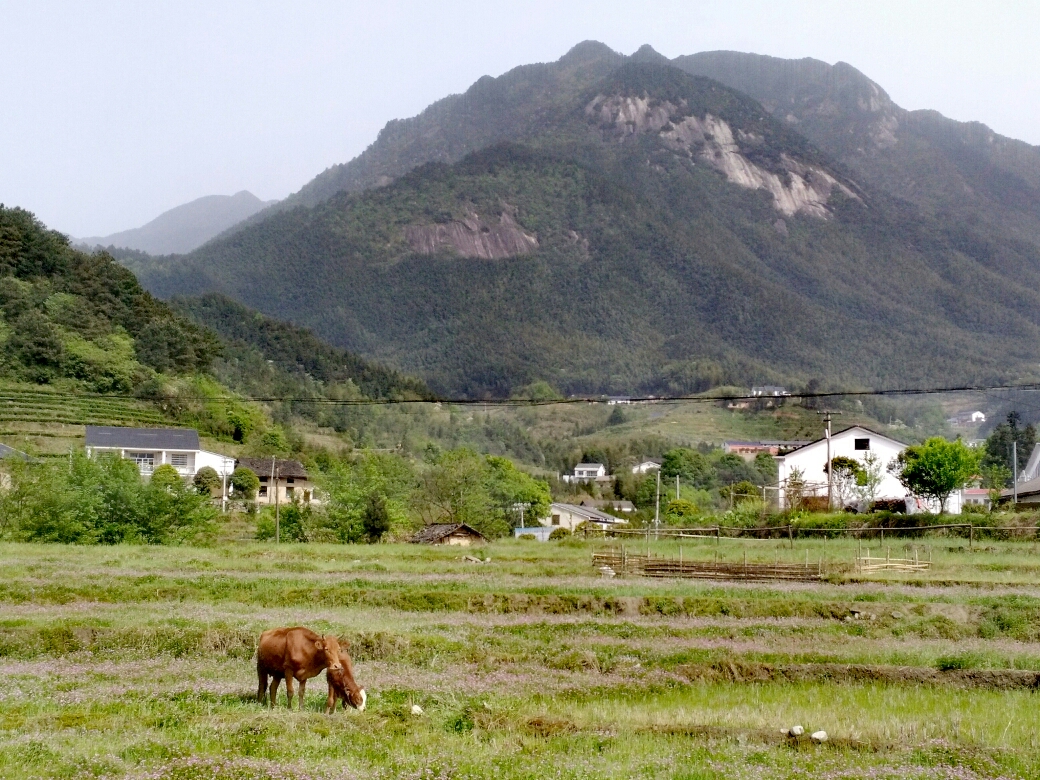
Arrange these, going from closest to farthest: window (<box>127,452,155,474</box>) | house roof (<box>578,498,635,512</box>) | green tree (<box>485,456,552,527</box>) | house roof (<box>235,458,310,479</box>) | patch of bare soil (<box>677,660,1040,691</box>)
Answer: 1. patch of bare soil (<box>677,660,1040,691</box>)
2. window (<box>127,452,155,474</box>)
3. house roof (<box>235,458,310,479</box>)
4. green tree (<box>485,456,552,527</box>)
5. house roof (<box>578,498,635,512</box>)

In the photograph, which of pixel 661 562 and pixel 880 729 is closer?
pixel 880 729

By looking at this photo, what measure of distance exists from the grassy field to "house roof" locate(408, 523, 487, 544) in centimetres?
2482

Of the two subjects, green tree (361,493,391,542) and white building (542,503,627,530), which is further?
white building (542,503,627,530)

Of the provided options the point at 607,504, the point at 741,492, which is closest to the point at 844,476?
the point at 741,492

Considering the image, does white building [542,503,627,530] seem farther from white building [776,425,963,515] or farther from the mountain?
the mountain

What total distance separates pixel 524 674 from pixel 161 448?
244 feet

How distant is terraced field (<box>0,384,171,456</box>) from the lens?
81.1 m

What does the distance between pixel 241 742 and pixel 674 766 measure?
4.95 m

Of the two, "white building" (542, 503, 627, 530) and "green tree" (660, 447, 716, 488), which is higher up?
"green tree" (660, 447, 716, 488)

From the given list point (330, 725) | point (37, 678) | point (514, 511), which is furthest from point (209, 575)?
point (514, 511)

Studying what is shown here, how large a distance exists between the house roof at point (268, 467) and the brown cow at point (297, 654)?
78674 millimetres

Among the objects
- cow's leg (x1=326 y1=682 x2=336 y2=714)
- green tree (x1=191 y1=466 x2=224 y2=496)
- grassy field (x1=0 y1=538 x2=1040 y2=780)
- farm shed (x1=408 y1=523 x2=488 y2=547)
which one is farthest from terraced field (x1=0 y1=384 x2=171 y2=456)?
cow's leg (x1=326 y1=682 x2=336 y2=714)

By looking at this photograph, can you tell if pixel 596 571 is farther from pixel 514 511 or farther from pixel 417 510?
pixel 514 511

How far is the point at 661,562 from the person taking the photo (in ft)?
139
